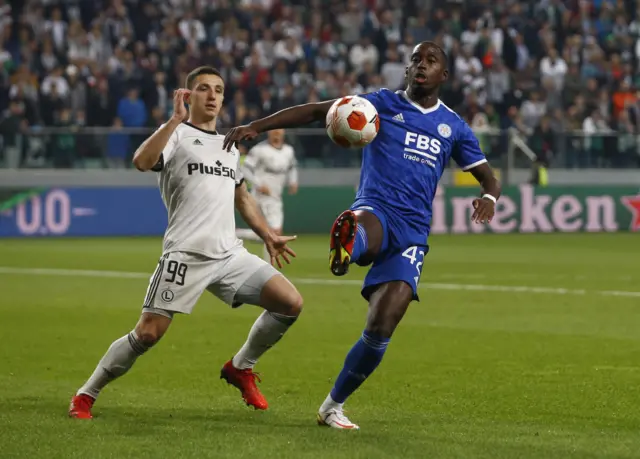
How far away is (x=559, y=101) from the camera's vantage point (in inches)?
1225

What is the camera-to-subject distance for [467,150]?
7.77 meters

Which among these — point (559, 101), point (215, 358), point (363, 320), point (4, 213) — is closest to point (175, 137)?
point (215, 358)

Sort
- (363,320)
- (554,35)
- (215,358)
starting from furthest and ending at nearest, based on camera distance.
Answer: (554,35), (363,320), (215,358)

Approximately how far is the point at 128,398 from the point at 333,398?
175cm

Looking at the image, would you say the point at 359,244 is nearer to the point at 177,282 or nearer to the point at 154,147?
the point at 177,282

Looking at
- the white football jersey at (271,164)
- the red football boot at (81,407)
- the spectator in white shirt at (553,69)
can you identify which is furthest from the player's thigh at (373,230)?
the spectator in white shirt at (553,69)

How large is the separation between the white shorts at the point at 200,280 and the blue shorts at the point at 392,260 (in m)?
0.75

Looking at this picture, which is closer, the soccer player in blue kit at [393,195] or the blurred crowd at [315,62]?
the soccer player in blue kit at [393,195]

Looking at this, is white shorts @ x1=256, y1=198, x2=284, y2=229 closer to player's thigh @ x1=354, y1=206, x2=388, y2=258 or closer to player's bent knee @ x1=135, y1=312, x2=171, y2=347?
player's bent knee @ x1=135, y1=312, x2=171, y2=347

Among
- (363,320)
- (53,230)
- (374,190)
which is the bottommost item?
(53,230)

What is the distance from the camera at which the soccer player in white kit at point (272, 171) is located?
68.8 feet

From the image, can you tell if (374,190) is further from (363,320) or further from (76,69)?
(76,69)

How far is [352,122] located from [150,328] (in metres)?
1.66

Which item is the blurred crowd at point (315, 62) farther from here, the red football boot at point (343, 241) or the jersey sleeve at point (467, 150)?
the red football boot at point (343, 241)
